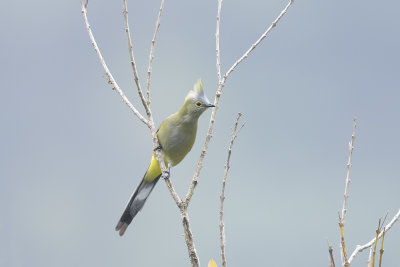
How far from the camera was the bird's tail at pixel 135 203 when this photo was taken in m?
4.20

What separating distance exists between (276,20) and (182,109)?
1.46m

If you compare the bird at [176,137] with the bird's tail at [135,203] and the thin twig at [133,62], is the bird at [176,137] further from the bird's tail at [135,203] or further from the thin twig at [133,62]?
the thin twig at [133,62]

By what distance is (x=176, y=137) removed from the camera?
4520mm

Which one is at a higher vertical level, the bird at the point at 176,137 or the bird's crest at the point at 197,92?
the bird's crest at the point at 197,92

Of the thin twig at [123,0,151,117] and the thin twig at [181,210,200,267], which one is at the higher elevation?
the thin twig at [123,0,151,117]

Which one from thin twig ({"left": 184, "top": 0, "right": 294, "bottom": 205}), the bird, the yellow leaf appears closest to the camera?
the yellow leaf

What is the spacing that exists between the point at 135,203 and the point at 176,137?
2.15 ft

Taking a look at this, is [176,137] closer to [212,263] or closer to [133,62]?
[133,62]

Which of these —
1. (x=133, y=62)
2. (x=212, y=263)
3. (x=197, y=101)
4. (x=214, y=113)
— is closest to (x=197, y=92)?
(x=197, y=101)

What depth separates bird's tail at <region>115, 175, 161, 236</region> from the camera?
4.20 m

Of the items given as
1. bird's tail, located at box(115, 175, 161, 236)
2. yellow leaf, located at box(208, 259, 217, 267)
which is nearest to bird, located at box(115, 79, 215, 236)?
bird's tail, located at box(115, 175, 161, 236)

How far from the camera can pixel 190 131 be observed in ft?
15.1

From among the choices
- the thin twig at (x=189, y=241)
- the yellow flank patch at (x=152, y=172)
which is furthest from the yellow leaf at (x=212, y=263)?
the yellow flank patch at (x=152, y=172)

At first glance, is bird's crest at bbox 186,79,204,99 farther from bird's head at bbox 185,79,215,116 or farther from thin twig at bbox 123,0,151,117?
thin twig at bbox 123,0,151,117
